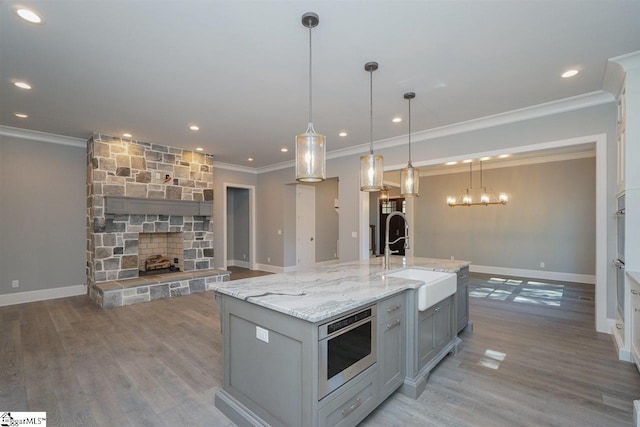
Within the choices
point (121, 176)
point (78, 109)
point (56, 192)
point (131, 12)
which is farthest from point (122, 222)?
point (131, 12)

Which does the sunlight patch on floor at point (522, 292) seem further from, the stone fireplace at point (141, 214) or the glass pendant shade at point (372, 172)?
the stone fireplace at point (141, 214)

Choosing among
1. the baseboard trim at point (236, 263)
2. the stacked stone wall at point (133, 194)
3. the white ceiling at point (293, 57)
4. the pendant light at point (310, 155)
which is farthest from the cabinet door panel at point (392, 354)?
the baseboard trim at point (236, 263)

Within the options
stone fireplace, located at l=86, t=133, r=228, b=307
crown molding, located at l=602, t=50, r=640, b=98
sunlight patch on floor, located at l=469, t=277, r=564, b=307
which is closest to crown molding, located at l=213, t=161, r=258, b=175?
stone fireplace, located at l=86, t=133, r=228, b=307

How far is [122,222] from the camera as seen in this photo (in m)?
5.32

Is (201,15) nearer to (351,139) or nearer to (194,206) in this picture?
(351,139)

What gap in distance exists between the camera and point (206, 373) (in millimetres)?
2752

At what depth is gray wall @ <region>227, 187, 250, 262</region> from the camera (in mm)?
8594

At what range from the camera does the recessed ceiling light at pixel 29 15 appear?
2.15 metres

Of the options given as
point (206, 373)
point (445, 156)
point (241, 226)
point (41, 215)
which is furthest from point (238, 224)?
point (206, 373)

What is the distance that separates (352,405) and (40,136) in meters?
6.38

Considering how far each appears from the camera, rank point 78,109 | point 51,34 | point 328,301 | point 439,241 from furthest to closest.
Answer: point 439,241
point 78,109
point 51,34
point 328,301

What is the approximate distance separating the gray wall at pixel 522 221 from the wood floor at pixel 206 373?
276 cm

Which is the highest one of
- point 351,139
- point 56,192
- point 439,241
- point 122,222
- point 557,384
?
point 351,139

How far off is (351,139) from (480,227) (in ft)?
15.3
